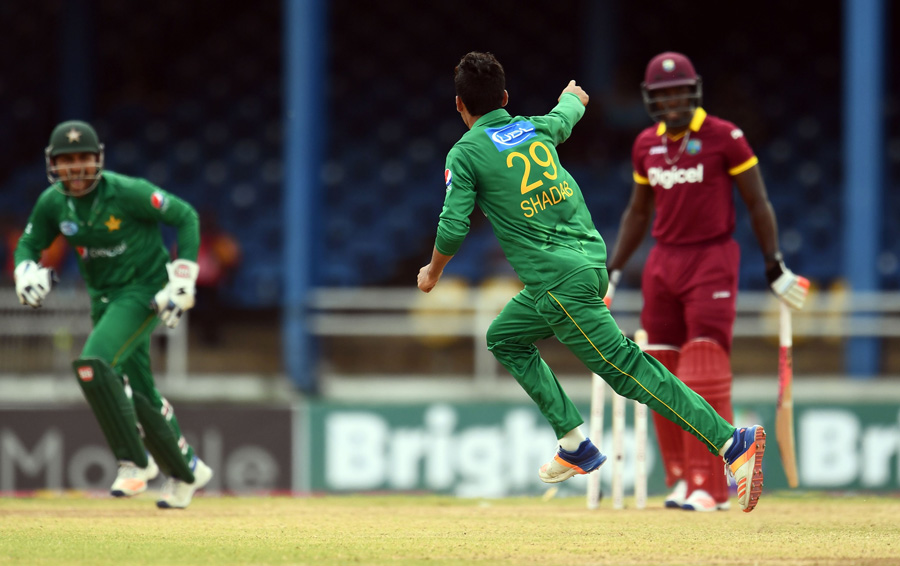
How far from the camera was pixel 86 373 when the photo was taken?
7332mm

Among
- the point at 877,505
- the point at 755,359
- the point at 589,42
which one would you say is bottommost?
the point at 877,505

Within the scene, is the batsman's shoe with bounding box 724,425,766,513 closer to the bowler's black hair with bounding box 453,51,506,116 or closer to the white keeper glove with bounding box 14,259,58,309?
the bowler's black hair with bounding box 453,51,506,116

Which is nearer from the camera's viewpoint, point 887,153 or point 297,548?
point 297,548

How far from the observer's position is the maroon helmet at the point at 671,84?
7.34 meters

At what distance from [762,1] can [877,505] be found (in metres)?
12.0

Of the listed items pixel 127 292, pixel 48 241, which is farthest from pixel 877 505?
pixel 48 241

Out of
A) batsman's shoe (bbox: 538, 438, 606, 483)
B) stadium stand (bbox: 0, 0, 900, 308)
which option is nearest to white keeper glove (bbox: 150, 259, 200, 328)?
batsman's shoe (bbox: 538, 438, 606, 483)

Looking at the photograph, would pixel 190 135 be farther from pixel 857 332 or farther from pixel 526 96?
pixel 857 332

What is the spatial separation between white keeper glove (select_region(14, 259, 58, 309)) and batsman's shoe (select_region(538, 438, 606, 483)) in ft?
9.85

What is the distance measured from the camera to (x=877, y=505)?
26.6 ft

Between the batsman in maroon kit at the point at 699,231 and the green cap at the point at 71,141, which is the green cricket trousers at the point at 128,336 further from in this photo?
the batsman in maroon kit at the point at 699,231

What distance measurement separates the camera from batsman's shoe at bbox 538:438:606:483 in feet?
21.7

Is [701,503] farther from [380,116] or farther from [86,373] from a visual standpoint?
[380,116]

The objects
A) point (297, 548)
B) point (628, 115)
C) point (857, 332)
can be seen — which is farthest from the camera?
point (628, 115)
